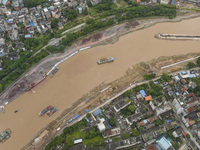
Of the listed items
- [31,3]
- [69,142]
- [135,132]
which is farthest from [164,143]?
[31,3]

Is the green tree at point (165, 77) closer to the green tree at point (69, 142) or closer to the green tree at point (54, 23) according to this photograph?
the green tree at point (69, 142)

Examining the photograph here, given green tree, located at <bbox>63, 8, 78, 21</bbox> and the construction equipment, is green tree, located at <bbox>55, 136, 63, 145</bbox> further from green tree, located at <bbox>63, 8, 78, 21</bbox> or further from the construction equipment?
green tree, located at <bbox>63, 8, 78, 21</bbox>

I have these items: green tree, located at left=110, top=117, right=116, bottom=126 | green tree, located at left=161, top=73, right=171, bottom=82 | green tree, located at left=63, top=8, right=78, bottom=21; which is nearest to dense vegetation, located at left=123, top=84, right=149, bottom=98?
green tree, located at left=161, top=73, right=171, bottom=82

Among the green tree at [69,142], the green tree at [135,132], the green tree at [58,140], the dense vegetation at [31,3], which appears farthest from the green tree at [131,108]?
the dense vegetation at [31,3]

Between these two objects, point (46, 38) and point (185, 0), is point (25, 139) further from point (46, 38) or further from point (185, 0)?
point (185, 0)

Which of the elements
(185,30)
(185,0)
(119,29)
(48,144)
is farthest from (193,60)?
(48,144)

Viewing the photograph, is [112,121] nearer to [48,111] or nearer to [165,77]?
[48,111]
